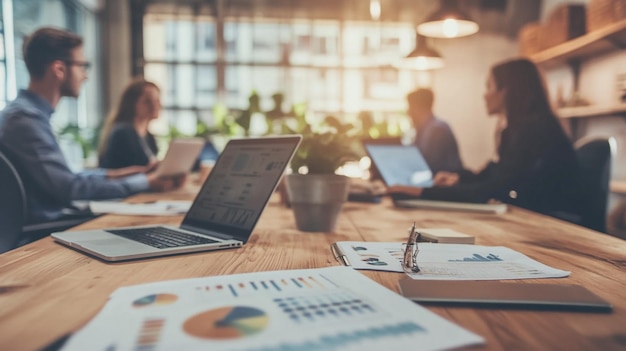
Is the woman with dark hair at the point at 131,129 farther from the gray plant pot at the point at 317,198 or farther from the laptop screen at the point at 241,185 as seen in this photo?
the gray plant pot at the point at 317,198

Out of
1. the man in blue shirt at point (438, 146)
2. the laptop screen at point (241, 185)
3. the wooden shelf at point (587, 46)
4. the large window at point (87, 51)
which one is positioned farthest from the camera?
the large window at point (87, 51)

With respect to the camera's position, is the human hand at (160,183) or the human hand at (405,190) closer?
the human hand at (405,190)

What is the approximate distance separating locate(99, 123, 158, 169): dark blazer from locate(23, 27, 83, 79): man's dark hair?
79 cm

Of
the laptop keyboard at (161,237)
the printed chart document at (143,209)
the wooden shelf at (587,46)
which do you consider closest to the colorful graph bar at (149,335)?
the laptop keyboard at (161,237)

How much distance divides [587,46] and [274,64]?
3252 mm

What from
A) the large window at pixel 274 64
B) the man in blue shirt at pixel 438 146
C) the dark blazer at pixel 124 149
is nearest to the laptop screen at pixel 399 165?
the man in blue shirt at pixel 438 146

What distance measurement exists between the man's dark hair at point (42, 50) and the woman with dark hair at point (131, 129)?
0.81 meters

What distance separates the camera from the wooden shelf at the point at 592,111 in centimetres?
327

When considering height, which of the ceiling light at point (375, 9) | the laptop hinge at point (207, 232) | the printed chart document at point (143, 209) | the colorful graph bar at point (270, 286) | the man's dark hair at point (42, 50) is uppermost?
the ceiling light at point (375, 9)

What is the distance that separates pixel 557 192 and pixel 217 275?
6.15ft

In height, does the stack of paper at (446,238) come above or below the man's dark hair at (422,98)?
below

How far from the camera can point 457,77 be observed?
570cm

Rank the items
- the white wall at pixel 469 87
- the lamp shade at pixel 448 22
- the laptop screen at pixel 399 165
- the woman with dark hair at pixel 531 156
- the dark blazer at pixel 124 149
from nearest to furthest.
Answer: the laptop screen at pixel 399 165 < the woman with dark hair at pixel 531 156 < the lamp shade at pixel 448 22 < the dark blazer at pixel 124 149 < the white wall at pixel 469 87

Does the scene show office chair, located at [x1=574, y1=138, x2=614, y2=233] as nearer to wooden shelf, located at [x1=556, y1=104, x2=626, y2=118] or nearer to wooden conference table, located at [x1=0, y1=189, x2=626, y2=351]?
wooden conference table, located at [x1=0, y1=189, x2=626, y2=351]
